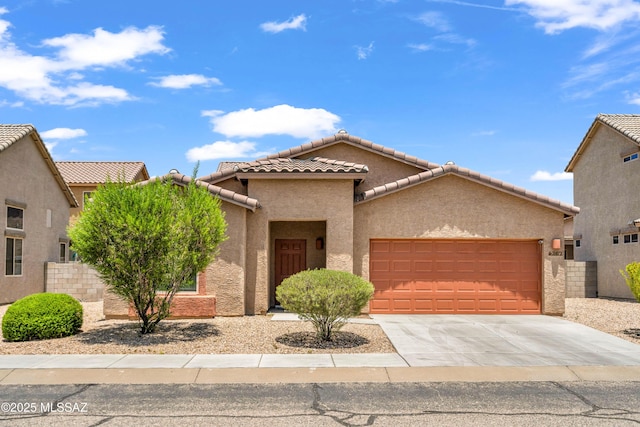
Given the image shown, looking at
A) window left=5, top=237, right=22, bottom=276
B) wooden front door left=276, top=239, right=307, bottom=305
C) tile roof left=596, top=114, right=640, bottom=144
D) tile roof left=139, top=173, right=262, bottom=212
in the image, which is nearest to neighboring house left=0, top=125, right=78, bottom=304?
window left=5, top=237, right=22, bottom=276

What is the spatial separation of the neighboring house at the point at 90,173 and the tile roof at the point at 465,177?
21.3 metres

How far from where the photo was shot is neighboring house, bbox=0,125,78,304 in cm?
2080

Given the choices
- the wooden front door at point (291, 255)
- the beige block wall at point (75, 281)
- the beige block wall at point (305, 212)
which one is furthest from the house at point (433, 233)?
the beige block wall at point (75, 281)

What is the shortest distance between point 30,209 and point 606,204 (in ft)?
83.6

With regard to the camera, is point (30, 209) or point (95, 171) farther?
point (95, 171)

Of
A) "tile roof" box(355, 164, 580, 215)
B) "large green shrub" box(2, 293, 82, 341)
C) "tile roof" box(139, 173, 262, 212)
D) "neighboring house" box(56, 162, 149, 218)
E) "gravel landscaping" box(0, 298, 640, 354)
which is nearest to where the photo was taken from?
"gravel landscaping" box(0, 298, 640, 354)

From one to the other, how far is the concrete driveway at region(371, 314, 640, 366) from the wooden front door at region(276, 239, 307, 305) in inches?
129

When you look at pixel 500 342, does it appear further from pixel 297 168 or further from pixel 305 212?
pixel 297 168

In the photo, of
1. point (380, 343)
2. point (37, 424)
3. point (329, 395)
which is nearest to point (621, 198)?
point (380, 343)

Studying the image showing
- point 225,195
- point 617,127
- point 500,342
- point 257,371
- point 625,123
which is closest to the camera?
point 257,371

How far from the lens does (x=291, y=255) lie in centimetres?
1759

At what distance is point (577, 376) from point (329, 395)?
4479 millimetres

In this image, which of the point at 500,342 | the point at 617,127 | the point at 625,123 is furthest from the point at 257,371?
the point at 625,123

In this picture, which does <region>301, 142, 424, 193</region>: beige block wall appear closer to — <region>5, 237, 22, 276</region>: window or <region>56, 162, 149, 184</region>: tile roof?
<region>5, 237, 22, 276</region>: window
